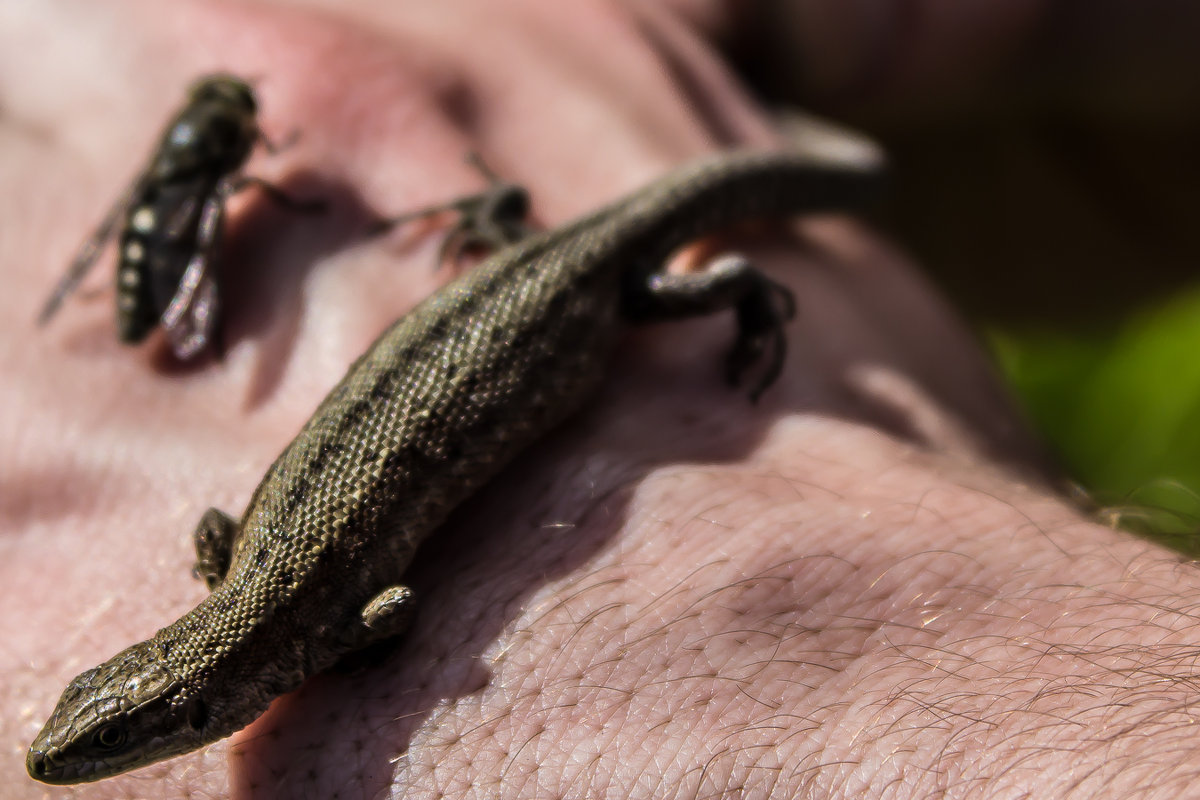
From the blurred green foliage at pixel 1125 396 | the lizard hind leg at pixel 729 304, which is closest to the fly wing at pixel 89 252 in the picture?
the lizard hind leg at pixel 729 304

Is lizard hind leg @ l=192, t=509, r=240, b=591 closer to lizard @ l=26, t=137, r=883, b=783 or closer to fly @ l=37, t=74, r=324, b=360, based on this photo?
lizard @ l=26, t=137, r=883, b=783

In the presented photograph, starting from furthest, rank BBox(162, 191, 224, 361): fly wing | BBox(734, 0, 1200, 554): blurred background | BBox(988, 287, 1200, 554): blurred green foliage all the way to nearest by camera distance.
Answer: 1. BBox(988, 287, 1200, 554): blurred green foliage
2. BBox(734, 0, 1200, 554): blurred background
3. BBox(162, 191, 224, 361): fly wing

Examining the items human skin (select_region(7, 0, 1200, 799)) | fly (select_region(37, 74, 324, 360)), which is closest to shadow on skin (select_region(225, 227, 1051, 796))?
human skin (select_region(7, 0, 1200, 799))

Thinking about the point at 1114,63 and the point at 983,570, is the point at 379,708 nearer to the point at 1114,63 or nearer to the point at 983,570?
the point at 983,570

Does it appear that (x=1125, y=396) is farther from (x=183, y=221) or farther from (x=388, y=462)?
(x=183, y=221)

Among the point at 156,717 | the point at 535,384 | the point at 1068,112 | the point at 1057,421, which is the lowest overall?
the point at 1057,421

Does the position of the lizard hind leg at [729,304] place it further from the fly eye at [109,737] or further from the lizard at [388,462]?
the fly eye at [109,737]

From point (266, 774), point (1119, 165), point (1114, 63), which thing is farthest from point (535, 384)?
point (1119, 165)
